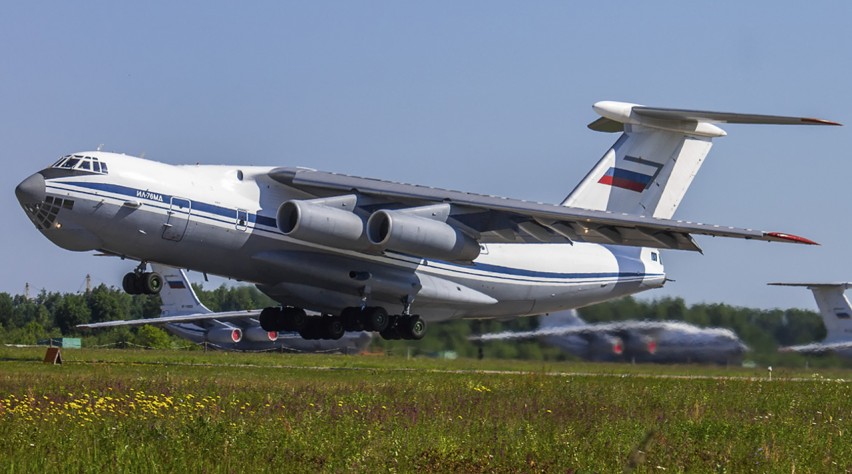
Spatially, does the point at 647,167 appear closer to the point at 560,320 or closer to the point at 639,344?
the point at 560,320

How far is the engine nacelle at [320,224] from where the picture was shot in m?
15.0

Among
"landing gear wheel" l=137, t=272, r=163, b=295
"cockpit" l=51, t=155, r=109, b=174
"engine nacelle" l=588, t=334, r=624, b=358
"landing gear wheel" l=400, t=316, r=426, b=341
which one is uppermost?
"cockpit" l=51, t=155, r=109, b=174

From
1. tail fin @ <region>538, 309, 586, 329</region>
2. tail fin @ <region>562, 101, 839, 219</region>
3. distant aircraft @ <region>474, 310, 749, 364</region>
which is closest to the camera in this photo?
distant aircraft @ <region>474, 310, 749, 364</region>

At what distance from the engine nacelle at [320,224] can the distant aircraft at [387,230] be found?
2 centimetres

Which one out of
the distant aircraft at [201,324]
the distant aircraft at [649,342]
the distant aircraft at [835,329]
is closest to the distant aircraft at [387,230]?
the distant aircraft at [649,342]

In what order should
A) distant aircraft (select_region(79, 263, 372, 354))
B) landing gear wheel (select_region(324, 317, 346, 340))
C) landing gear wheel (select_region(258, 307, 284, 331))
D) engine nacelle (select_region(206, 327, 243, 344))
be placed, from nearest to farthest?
1. landing gear wheel (select_region(324, 317, 346, 340))
2. landing gear wheel (select_region(258, 307, 284, 331))
3. distant aircraft (select_region(79, 263, 372, 354))
4. engine nacelle (select_region(206, 327, 243, 344))

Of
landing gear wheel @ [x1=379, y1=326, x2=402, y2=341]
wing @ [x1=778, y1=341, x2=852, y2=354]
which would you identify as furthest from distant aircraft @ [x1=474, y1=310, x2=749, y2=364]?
landing gear wheel @ [x1=379, y1=326, x2=402, y2=341]

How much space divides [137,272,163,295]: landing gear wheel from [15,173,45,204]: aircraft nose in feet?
6.07

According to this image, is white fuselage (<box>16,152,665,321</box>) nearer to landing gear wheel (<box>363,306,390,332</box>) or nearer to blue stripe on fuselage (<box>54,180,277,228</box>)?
blue stripe on fuselage (<box>54,180,277,228</box>)

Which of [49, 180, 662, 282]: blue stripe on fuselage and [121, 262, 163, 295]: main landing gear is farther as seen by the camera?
[121, 262, 163, 295]: main landing gear

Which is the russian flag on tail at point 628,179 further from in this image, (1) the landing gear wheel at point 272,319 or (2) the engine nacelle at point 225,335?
(2) the engine nacelle at point 225,335

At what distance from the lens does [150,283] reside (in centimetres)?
1559

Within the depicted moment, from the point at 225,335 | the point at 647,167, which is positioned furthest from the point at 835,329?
the point at 225,335

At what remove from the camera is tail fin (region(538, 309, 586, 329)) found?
17.1 meters
